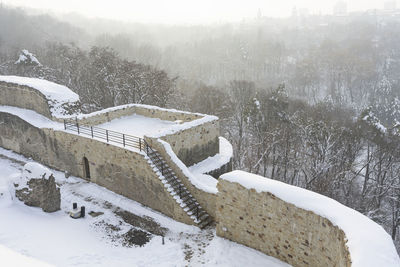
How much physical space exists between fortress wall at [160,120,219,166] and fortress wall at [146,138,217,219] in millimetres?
562

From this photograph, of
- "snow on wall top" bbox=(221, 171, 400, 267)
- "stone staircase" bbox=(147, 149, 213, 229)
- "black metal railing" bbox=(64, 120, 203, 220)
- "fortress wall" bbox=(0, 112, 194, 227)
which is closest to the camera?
"snow on wall top" bbox=(221, 171, 400, 267)

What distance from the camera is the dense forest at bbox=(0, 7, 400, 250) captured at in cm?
2517

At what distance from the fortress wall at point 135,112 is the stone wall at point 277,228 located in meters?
7.43

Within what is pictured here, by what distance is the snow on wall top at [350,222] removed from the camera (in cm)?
734

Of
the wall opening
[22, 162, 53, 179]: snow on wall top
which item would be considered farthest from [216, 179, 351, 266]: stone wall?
the wall opening

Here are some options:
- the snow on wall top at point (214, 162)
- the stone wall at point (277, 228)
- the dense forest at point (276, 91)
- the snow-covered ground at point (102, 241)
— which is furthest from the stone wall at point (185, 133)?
the dense forest at point (276, 91)

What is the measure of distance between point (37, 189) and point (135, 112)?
28.2 ft

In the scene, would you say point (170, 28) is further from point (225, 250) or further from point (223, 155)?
point (225, 250)

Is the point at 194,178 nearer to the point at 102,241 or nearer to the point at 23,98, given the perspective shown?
the point at 102,241

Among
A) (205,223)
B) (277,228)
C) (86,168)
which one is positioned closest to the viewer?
(277,228)

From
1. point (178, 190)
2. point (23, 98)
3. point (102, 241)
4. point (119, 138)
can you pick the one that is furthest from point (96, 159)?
point (23, 98)

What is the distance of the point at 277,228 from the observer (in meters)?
10.9

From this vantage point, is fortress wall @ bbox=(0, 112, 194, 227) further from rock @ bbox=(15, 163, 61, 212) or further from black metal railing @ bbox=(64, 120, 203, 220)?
rock @ bbox=(15, 163, 61, 212)

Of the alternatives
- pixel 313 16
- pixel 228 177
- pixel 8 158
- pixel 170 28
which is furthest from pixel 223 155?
pixel 313 16
